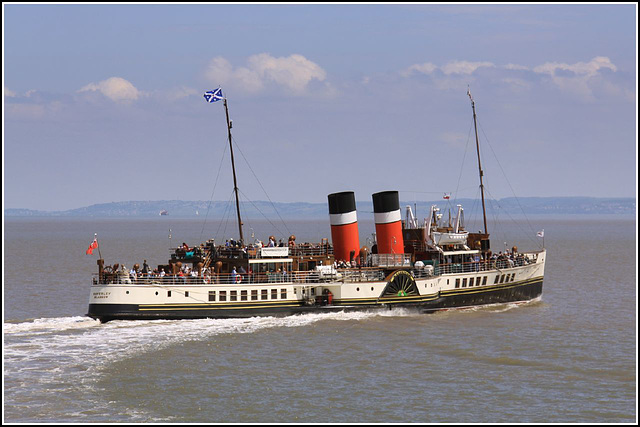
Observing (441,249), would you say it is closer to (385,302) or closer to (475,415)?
(385,302)

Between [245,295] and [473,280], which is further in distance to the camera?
[473,280]

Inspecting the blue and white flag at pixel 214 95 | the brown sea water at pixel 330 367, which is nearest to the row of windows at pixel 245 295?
the brown sea water at pixel 330 367

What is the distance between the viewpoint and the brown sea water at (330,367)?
29.9 metres

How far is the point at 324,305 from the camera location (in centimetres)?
4944

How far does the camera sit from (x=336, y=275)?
164 feet

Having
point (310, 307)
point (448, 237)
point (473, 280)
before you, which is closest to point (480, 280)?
point (473, 280)

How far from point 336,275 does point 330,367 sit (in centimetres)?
1404

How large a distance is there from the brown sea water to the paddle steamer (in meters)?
1.02

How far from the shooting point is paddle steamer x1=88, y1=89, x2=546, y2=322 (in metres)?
45.8

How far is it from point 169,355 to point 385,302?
658 inches

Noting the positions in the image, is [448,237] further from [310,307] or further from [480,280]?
[310,307]

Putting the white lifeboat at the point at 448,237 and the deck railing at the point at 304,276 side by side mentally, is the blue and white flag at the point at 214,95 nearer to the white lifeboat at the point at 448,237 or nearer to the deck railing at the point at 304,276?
the deck railing at the point at 304,276

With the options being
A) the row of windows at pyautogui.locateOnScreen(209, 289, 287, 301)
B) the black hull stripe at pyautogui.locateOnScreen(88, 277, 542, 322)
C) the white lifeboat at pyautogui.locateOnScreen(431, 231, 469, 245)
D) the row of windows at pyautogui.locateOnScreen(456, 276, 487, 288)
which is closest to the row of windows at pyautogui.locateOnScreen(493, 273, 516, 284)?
the black hull stripe at pyautogui.locateOnScreen(88, 277, 542, 322)

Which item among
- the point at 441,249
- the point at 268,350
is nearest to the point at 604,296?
the point at 441,249
